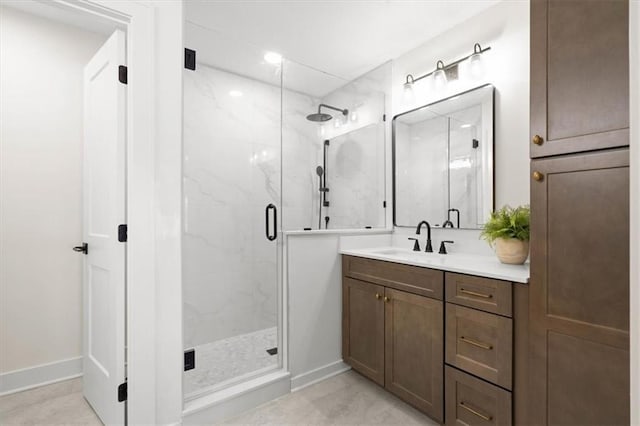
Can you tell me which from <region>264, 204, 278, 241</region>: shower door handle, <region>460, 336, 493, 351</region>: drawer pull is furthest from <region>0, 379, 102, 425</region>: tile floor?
<region>460, 336, 493, 351</region>: drawer pull

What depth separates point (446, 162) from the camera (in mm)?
2467

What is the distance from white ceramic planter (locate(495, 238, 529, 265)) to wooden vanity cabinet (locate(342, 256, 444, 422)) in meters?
0.39

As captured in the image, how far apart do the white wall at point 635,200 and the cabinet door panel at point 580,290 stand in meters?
0.74

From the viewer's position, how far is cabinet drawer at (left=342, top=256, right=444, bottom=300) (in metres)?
1.85

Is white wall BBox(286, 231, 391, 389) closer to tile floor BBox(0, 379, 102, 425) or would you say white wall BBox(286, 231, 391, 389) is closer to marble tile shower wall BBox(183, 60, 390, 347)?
Answer: marble tile shower wall BBox(183, 60, 390, 347)

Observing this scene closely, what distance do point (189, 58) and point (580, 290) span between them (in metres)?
2.26

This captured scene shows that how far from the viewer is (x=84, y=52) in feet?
8.40

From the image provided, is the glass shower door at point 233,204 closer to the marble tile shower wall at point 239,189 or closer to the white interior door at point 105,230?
the marble tile shower wall at point 239,189

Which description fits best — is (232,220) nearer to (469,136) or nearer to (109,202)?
(109,202)

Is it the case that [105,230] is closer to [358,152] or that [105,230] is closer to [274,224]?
[274,224]

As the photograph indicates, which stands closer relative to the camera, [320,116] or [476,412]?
[476,412]

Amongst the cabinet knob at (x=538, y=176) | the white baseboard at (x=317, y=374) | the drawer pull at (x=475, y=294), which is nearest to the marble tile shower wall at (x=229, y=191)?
the white baseboard at (x=317, y=374)

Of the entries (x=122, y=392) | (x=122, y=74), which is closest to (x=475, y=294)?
(x=122, y=392)

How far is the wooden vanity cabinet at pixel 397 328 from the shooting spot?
1.83 m
